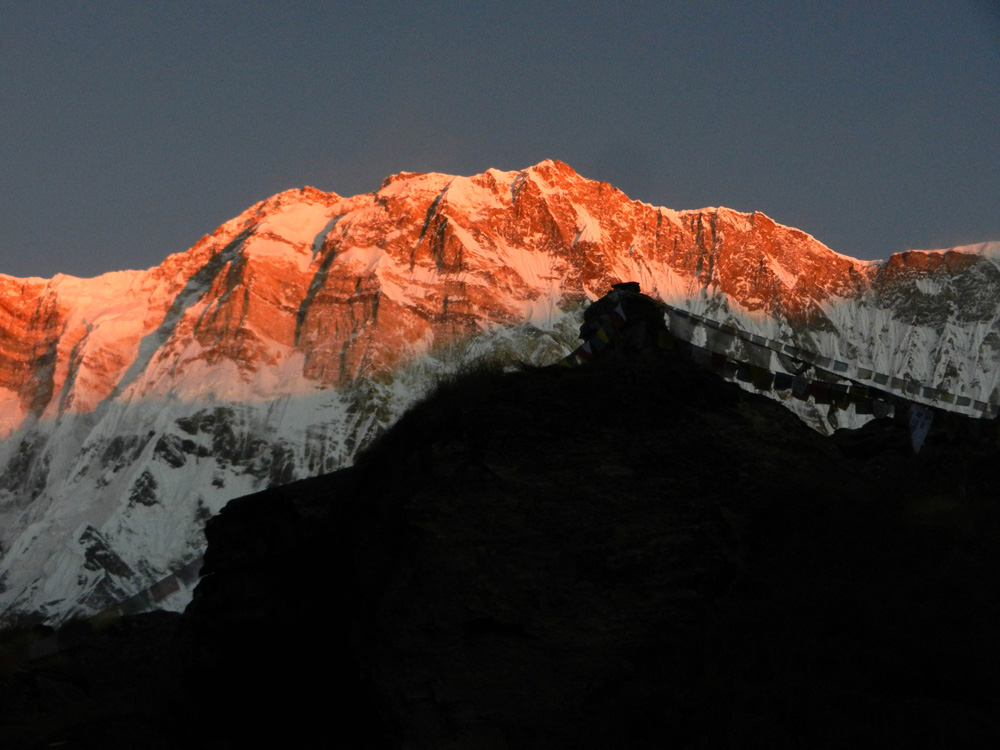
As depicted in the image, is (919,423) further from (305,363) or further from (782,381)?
(305,363)

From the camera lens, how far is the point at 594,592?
40.8 feet

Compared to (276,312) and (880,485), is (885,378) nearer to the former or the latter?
(880,485)

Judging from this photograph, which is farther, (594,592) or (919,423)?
(919,423)

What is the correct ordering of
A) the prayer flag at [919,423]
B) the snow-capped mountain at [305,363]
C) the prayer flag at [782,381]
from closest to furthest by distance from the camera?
1. the prayer flag at [919,423]
2. the prayer flag at [782,381]
3. the snow-capped mountain at [305,363]

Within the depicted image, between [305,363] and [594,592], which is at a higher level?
[305,363]

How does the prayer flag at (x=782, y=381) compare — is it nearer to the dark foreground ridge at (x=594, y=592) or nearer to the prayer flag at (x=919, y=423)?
the prayer flag at (x=919, y=423)

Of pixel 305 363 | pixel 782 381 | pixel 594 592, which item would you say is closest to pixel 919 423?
pixel 782 381

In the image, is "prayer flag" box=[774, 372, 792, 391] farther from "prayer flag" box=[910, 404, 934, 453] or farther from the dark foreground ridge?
the dark foreground ridge

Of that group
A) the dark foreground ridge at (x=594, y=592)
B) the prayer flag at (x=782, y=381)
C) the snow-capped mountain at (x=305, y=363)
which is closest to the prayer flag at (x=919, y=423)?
the dark foreground ridge at (x=594, y=592)

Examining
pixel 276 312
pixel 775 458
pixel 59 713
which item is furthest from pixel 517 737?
pixel 276 312

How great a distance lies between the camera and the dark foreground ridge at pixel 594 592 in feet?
37.8

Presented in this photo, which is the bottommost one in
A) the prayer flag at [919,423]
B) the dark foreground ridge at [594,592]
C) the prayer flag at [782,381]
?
the dark foreground ridge at [594,592]

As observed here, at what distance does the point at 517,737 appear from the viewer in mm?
11617

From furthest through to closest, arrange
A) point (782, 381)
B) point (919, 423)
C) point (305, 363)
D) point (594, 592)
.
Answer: point (305, 363) < point (782, 381) < point (919, 423) < point (594, 592)
